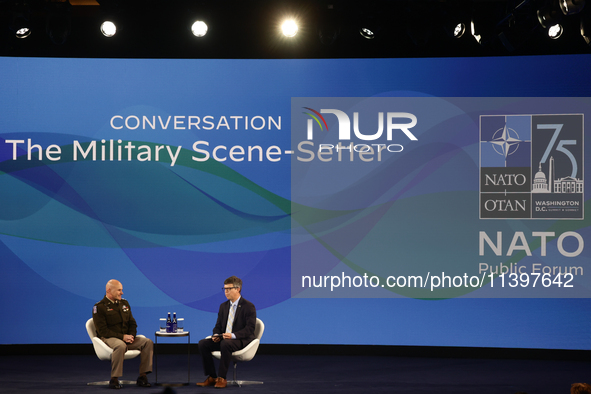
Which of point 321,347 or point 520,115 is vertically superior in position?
point 520,115

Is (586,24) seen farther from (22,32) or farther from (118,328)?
(22,32)

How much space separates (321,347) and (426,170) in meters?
2.52

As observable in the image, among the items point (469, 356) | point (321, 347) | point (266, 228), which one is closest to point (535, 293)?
point (469, 356)

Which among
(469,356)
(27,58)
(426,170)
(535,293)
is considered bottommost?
(469,356)

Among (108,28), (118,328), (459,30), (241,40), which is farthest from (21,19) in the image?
(459,30)

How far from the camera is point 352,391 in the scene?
19.0 ft

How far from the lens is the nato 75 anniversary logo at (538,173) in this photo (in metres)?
7.35

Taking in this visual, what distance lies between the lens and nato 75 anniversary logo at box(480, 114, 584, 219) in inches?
289

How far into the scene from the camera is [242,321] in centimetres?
613

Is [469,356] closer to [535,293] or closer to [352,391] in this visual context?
[535,293]

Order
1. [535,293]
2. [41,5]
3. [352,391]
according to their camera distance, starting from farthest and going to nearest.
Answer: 1. [535,293]
2. [41,5]
3. [352,391]

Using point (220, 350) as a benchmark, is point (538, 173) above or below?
above

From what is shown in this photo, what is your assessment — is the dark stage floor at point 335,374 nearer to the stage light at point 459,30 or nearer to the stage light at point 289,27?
the stage light at point 459,30

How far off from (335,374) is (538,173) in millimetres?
3421
